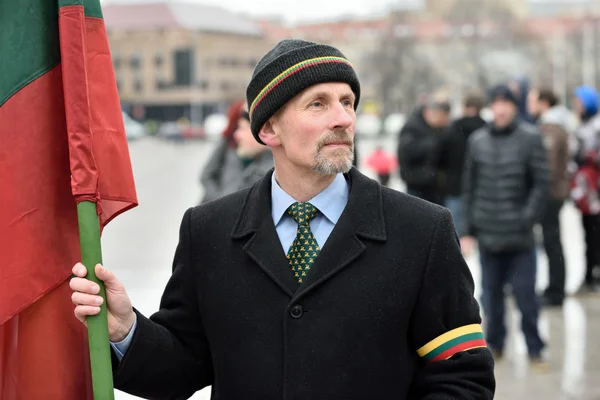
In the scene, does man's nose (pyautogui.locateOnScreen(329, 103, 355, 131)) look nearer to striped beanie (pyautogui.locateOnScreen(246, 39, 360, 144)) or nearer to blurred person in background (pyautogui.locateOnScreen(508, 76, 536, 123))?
striped beanie (pyautogui.locateOnScreen(246, 39, 360, 144))

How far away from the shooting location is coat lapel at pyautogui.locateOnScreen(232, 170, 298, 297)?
9.16 ft

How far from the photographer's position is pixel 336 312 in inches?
107

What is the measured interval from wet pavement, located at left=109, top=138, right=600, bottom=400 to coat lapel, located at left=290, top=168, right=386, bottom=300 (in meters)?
→ 3.87

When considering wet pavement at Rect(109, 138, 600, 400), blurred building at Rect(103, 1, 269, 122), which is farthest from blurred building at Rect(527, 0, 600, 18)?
wet pavement at Rect(109, 138, 600, 400)

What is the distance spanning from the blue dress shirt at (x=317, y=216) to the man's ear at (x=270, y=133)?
12 centimetres

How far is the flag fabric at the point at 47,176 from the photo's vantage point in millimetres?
2740

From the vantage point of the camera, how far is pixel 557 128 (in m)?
9.60

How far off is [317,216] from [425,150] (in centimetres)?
733

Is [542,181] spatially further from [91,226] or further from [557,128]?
[91,226]

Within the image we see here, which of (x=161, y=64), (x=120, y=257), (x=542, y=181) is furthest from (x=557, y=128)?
(x=161, y=64)

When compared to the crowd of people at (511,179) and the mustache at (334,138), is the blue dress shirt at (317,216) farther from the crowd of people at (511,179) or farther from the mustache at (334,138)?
the crowd of people at (511,179)

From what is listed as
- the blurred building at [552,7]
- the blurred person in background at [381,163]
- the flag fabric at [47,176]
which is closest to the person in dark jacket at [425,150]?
the blurred person in background at [381,163]

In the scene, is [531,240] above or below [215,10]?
below

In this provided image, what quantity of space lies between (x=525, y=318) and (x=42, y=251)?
5.45 m
